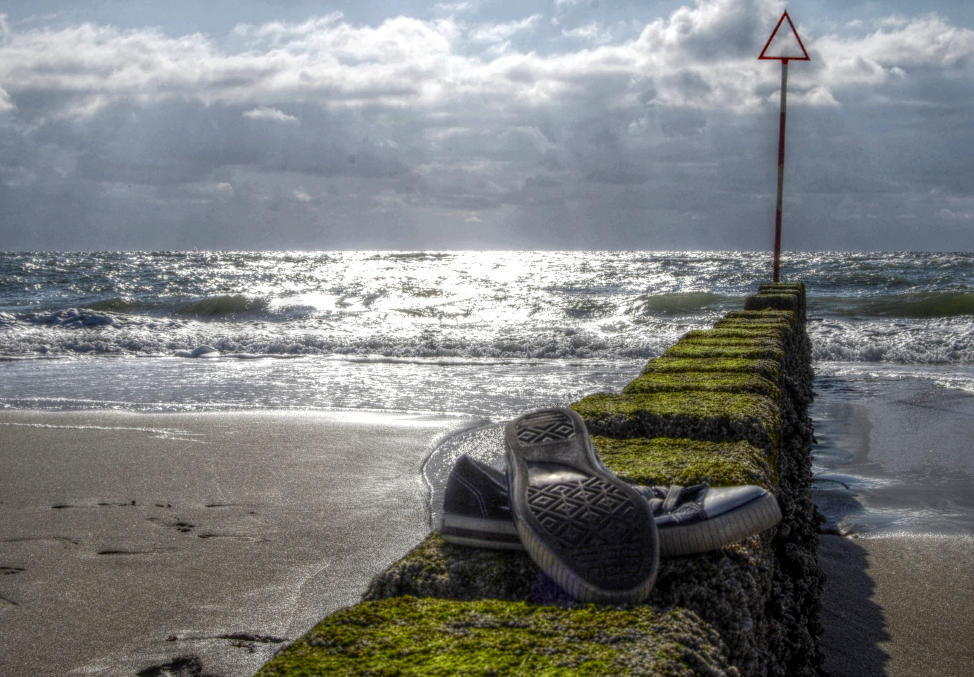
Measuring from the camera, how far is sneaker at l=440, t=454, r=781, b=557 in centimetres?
151

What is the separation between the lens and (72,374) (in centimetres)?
986

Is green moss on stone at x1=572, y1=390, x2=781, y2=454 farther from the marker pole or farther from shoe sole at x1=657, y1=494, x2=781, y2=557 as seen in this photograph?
the marker pole

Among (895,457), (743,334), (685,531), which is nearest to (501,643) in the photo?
(685,531)

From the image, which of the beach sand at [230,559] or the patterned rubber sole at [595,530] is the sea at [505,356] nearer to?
the beach sand at [230,559]

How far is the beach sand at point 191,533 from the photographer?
291 centimetres

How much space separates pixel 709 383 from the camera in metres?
3.02

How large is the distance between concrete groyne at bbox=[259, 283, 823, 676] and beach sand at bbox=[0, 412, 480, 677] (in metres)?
1.50

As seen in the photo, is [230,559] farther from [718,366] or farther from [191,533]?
[718,366]

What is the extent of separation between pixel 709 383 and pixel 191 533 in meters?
2.57

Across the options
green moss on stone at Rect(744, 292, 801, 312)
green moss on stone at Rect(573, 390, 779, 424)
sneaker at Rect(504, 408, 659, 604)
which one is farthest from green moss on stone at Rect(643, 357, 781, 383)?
green moss on stone at Rect(744, 292, 801, 312)

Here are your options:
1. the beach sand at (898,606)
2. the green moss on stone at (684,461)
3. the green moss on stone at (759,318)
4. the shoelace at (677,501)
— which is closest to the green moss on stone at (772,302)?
the green moss on stone at (759,318)

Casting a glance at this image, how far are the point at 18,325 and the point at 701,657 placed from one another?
17397 mm

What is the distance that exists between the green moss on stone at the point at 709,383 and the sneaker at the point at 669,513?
1285mm

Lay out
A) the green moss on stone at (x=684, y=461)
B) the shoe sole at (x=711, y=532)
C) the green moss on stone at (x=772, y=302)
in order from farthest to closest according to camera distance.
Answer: the green moss on stone at (x=772, y=302)
the green moss on stone at (x=684, y=461)
the shoe sole at (x=711, y=532)
